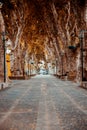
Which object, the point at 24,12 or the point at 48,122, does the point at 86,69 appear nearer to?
the point at 24,12

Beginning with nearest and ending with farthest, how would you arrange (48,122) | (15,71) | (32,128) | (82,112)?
(32,128) → (48,122) → (82,112) → (15,71)

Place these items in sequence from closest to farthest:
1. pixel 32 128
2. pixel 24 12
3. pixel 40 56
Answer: pixel 32 128 < pixel 24 12 < pixel 40 56

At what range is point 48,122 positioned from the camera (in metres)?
10.3

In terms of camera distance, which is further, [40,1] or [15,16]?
[15,16]

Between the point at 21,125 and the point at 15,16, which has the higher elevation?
the point at 15,16

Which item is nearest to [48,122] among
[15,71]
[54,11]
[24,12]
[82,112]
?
[82,112]

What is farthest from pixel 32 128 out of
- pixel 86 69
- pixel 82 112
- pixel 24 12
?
pixel 24 12

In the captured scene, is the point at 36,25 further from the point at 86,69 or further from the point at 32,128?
the point at 32,128

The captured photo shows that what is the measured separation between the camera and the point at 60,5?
47.3m

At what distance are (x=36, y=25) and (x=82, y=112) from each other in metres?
45.7

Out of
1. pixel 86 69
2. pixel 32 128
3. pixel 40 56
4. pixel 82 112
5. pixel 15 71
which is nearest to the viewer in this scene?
pixel 32 128

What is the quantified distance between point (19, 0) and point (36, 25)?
444 inches

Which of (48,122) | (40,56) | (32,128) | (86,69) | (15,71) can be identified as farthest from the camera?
(40,56)

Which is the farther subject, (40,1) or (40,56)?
(40,56)
